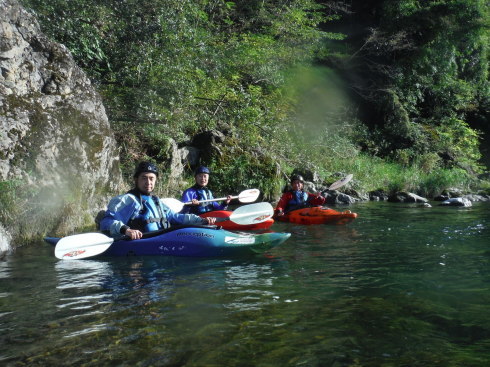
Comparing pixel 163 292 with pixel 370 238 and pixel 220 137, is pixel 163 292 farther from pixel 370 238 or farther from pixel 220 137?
pixel 220 137

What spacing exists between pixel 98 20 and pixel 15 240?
A: 5.04 meters

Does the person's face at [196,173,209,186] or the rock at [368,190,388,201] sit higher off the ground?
the person's face at [196,173,209,186]

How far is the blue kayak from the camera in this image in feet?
16.8

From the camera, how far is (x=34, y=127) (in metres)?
6.83

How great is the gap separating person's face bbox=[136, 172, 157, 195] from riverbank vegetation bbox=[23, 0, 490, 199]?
14.1ft

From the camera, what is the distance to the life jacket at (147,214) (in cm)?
534

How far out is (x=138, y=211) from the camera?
5.33m

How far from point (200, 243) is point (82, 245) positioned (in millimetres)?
1265

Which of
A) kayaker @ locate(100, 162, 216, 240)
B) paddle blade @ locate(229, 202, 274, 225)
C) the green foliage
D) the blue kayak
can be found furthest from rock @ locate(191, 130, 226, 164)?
the green foliage

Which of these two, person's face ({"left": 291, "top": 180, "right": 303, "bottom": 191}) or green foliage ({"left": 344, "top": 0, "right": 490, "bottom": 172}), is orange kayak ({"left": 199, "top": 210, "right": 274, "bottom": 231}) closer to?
person's face ({"left": 291, "top": 180, "right": 303, "bottom": 191})

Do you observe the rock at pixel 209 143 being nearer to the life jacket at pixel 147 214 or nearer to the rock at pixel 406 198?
the rock at pixel 406 198

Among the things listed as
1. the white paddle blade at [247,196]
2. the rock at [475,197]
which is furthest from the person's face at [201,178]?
the rock at [475,197]

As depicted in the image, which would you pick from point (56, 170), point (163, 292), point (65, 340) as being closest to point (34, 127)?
point (56, 170)

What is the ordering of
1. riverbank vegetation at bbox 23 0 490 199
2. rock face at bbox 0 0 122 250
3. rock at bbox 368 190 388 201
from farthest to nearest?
rock at bbox 368 190 388 201 < riverbank vegetation at bbox 23 0 490 199 < rock face at bbox 0 0 122 250
